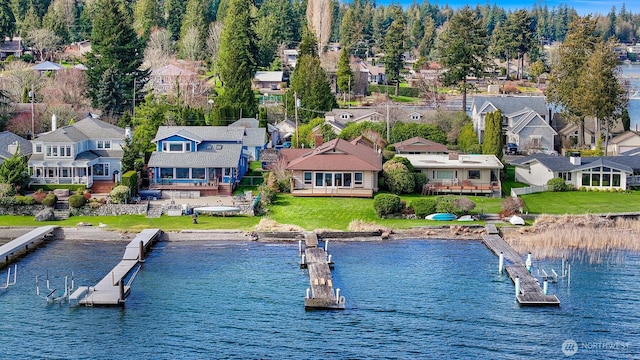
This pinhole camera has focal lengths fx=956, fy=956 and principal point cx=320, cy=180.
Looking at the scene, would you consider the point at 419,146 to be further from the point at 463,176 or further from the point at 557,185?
the point at 557,185

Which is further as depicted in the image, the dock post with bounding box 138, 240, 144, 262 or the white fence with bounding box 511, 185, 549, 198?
the white fence with bounding box 511, 185, 549, 198

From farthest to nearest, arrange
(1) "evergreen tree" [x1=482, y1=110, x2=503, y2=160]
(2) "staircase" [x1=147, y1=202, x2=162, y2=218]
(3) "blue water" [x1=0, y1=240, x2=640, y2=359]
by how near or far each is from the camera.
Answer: (1) "evergreen tree" [x1=482, y1=110, x2=503, y2=160], (2) "staircase" [x1=147, y1=202, x2=162, y2=218], (3) "blue water" [x1=0, y1=240, x2=640, y2=359]

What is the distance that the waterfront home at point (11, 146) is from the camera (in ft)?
216

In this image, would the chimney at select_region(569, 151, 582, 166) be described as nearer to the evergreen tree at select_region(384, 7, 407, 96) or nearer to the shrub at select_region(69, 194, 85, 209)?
the shrub at select_region(69, 194, 85, 209)

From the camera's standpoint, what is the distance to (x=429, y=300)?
4197cm

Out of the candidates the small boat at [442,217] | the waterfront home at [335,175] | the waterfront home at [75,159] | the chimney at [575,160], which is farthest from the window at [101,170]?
the chimney at [575,160]

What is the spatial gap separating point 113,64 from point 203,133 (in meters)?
24.4

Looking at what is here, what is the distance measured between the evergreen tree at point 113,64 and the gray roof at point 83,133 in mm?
21508

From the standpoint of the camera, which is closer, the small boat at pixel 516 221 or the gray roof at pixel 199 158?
the small boat at pixel 516 221

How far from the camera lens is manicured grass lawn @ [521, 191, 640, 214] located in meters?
61.3

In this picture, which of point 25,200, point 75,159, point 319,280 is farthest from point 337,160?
point 319,280

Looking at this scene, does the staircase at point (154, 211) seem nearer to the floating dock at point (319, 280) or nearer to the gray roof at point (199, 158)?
the gray roof at point (199, 158)

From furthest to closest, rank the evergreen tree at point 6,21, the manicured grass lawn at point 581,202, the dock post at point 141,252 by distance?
the evergreen tree at point 6,21 → the manicured grass lawn at point 581,202 → the dock post at point 141,252

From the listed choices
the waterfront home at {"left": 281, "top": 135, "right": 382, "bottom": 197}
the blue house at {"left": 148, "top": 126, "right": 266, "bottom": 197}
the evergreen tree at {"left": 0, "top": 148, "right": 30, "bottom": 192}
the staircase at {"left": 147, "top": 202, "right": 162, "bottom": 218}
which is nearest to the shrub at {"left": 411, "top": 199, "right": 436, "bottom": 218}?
the waterfront home at {"left": 281, "top": 135, "right": 382, "bottom": 197}
